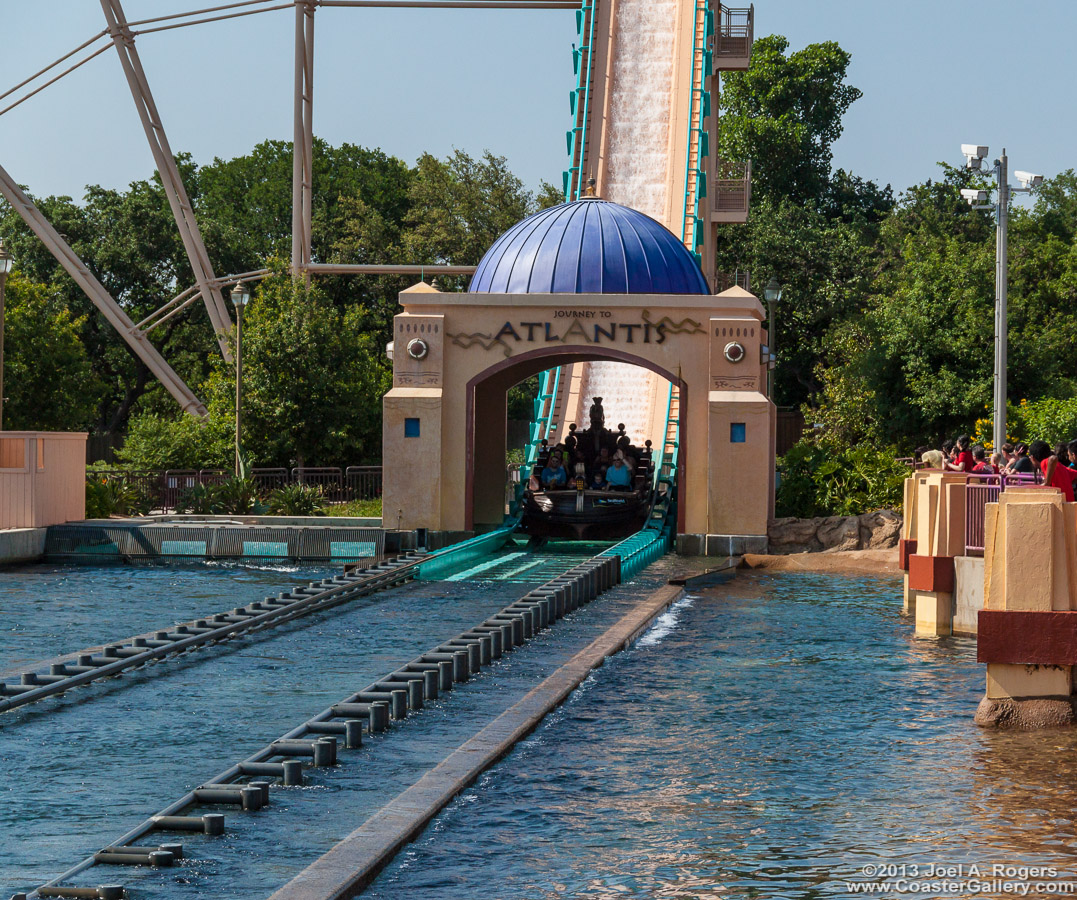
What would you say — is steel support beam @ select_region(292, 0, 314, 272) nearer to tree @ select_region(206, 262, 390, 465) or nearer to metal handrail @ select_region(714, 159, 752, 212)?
tree @ select_region(206, 262, 390, 465)

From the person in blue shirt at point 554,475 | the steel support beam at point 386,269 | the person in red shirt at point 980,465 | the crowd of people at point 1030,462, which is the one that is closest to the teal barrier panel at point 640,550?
the person in blue shirt at point 554,475

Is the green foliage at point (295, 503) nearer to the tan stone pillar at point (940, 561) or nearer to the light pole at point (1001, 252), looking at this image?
the light pole at point (1001, 252)

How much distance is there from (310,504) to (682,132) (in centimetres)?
1533

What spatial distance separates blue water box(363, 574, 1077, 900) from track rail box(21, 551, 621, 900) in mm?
1111

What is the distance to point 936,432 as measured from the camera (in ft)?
138

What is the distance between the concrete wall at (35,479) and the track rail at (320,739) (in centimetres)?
1187

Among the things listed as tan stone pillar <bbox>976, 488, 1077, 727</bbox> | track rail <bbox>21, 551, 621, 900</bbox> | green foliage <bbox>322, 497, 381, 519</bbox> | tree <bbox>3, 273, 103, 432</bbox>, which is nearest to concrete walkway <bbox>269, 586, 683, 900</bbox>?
track rail <bbox>21, 551, 621, 900</bbox>

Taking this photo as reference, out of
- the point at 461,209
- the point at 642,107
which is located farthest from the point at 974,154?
the point at 461,209

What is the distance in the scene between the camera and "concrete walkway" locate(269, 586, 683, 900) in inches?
296

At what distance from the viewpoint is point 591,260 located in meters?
31.1

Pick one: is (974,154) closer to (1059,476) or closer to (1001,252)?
(1001,252)

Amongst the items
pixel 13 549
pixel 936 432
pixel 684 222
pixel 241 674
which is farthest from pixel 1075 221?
pixel 241 674

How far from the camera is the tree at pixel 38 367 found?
45031mm

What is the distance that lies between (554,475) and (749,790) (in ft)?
68.2
